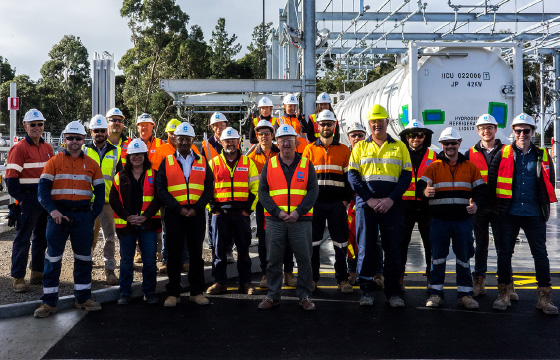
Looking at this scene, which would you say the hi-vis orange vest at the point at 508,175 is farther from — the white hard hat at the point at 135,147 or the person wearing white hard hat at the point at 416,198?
the white hard hat at the point at 135,147

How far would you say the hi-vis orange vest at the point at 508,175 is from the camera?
20.6 ft

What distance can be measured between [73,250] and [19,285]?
1057 mm

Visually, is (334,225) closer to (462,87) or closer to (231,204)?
(231,204)

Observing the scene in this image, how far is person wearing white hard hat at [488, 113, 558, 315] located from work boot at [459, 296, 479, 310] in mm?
222

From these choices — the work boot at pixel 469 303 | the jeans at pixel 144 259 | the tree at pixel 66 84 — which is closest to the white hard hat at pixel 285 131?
the jeans at pixel 144 259

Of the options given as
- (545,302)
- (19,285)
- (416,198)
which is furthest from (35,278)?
(545,302)

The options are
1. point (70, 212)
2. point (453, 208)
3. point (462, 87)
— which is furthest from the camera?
point (462, 87)

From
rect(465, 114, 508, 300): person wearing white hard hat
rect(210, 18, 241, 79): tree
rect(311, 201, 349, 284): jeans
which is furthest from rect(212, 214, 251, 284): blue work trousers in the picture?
rect(210, 18, 241, 79): tree

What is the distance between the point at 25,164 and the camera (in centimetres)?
705

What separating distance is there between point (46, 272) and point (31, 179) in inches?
56.1

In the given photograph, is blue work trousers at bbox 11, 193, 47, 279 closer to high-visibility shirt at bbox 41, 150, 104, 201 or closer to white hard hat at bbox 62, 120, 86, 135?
high-visibility shirt at bbox 41, 150, 104, 201

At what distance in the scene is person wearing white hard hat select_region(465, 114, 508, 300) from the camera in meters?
6.80

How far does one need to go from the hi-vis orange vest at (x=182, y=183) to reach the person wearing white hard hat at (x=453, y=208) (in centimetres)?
259

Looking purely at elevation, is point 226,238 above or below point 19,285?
above
